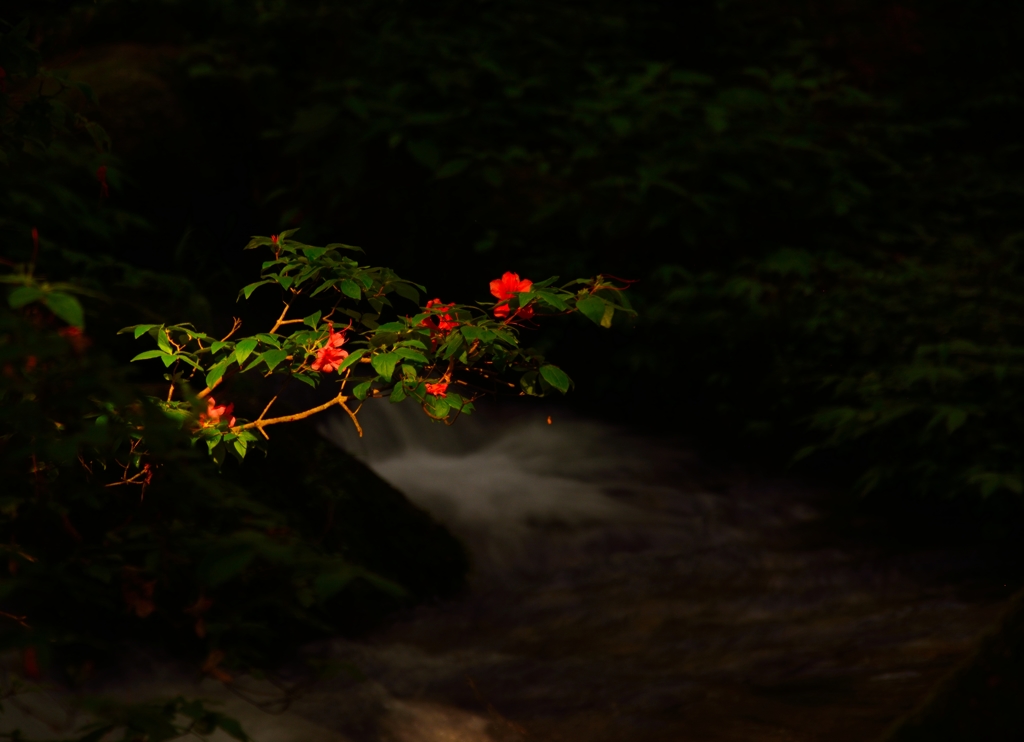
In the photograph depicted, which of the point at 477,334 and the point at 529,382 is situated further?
the point at 529,382

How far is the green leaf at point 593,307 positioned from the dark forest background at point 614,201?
3.30 meters

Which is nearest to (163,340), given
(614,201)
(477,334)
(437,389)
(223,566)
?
(437,389)

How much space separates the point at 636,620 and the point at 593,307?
102 inches

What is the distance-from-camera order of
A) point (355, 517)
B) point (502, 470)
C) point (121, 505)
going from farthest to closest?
point (502, 470)
point (355, 517)
point (121, 505)

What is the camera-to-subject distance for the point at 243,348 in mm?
2178

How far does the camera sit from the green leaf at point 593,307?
2.10m

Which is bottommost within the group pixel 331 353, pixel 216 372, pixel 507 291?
pixel 216 372

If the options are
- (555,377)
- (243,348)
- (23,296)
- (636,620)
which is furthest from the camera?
(636,620)

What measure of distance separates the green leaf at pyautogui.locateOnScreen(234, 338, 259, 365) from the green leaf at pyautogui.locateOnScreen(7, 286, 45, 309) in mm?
955

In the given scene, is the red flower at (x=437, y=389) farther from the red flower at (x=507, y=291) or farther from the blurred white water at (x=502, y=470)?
the blurred white water at (x=502, y=470)

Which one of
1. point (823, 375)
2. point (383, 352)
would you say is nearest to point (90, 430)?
point (383, 352)

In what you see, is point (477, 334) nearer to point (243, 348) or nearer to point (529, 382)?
point (529, 382)

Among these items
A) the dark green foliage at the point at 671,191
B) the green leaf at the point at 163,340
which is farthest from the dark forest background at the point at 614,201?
the green leaf at the point at 163,340

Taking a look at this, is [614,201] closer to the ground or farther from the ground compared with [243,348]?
farther from the ground
